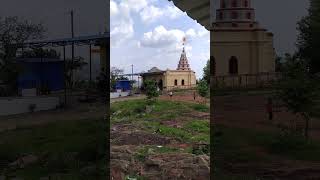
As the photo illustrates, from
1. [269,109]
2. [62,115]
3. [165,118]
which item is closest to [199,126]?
[165,118]

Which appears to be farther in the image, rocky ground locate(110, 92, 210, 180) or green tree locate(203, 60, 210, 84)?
green tree locate(203, 60, 210, 84)

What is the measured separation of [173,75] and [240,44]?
786 mm

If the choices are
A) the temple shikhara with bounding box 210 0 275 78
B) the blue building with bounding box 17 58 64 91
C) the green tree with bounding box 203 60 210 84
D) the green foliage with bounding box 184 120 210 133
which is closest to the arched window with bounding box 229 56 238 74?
the temple shikhara with bounding box 210 0 275 78

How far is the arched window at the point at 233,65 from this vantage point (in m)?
5.71

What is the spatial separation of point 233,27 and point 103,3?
4.57 ft

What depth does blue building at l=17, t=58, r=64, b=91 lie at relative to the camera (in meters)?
5.58

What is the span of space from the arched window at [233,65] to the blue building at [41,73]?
1.79 m

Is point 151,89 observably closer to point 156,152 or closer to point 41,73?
point 156,152

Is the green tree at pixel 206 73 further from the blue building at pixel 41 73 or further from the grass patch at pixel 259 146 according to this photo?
the blue building at pixel 41 73

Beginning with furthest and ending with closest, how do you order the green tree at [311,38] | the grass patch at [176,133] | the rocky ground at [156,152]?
the grass patch at [176,133] → the rocky ground at [156,152] → the green tree at [311,38]

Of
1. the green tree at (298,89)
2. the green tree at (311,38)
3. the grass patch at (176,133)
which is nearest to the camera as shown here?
the green tree at (298,89)

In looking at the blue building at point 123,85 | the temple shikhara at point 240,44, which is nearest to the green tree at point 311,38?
the temple shikhara at point 240,44

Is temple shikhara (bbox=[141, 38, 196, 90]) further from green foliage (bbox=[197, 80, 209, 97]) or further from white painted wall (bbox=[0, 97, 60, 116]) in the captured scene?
white painted wall (bbox=[0, 97, 60, 116])

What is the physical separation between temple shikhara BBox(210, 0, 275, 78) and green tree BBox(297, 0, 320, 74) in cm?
32
